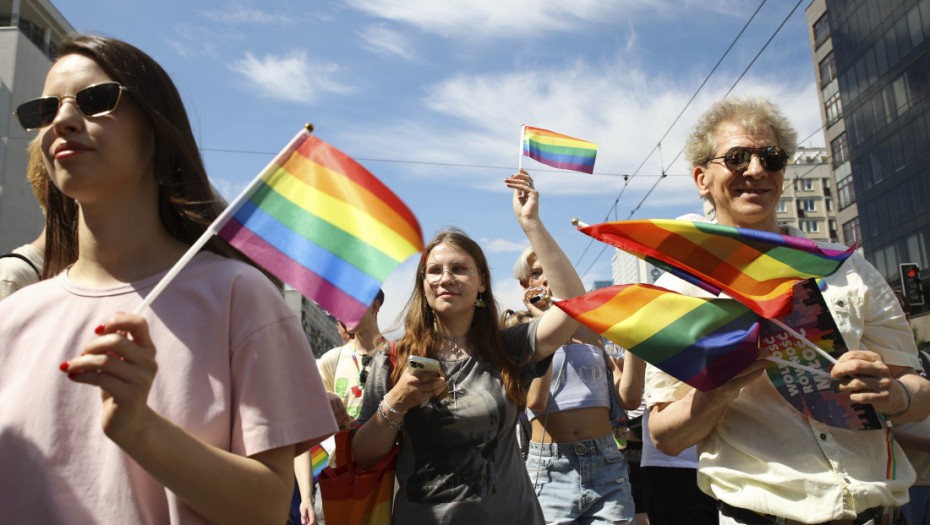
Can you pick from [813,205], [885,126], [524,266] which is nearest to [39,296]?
[524,266]

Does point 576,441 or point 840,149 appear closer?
point 576,441

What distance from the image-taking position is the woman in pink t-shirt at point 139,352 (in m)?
1.46

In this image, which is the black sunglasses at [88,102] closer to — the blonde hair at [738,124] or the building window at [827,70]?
the blonde hair at [738,124]

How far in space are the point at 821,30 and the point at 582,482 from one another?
56.3 metres

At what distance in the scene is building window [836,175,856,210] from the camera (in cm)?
4822

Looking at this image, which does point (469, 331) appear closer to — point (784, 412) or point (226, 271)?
point (784, 412)

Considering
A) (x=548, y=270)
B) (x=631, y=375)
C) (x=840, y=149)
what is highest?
(x=840, y=149)

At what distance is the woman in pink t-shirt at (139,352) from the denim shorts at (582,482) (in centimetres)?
291

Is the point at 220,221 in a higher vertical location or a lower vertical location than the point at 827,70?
lower

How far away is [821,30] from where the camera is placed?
170ft

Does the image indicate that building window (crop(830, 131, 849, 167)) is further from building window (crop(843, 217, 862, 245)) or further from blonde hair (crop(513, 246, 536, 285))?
blonde hair (crop(513, 246, 536, 285))

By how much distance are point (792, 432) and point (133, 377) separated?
1914mm

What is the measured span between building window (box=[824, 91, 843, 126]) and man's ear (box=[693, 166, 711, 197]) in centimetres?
5062

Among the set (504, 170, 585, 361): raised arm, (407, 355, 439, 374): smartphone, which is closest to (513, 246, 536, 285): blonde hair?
(504, 170, 585, 361): raised arm
